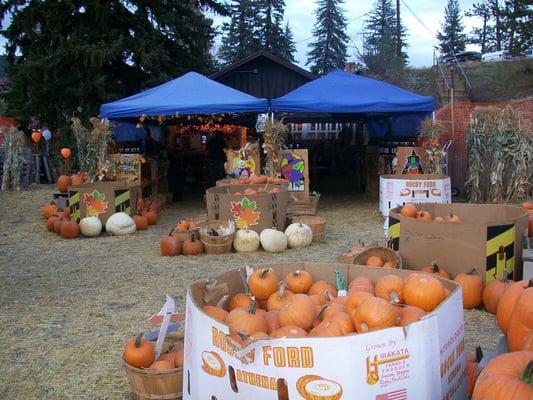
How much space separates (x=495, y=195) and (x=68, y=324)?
971 cm

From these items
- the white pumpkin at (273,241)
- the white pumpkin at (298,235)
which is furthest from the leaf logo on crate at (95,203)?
the white pumpkin at (298,235)

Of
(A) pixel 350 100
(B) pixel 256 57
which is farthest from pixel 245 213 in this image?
(B) pixel 256 57

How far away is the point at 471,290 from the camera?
4586mm

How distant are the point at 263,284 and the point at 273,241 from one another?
4057 mm

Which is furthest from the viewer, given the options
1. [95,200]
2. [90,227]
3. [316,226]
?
[95,200]

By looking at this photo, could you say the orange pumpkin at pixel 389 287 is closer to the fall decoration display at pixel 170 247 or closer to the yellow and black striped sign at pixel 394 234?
the yellow and black striped sign at pixel 394 234

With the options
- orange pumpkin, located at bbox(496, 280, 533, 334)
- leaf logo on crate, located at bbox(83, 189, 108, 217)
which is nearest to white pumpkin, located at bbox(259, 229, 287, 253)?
leaf logo on crate, located at bbox(83, 189, 108, 217)

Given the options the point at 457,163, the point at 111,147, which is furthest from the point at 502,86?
the point at 111,147

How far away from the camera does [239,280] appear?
10.9 feet

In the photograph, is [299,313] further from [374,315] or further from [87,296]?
[87,296]

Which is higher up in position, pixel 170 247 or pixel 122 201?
pixel 122 201

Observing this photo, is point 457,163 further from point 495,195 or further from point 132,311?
point 132,311

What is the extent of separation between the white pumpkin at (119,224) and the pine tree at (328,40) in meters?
47.8

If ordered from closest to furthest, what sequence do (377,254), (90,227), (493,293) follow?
(493,293) < (377,254) < (90,227)
